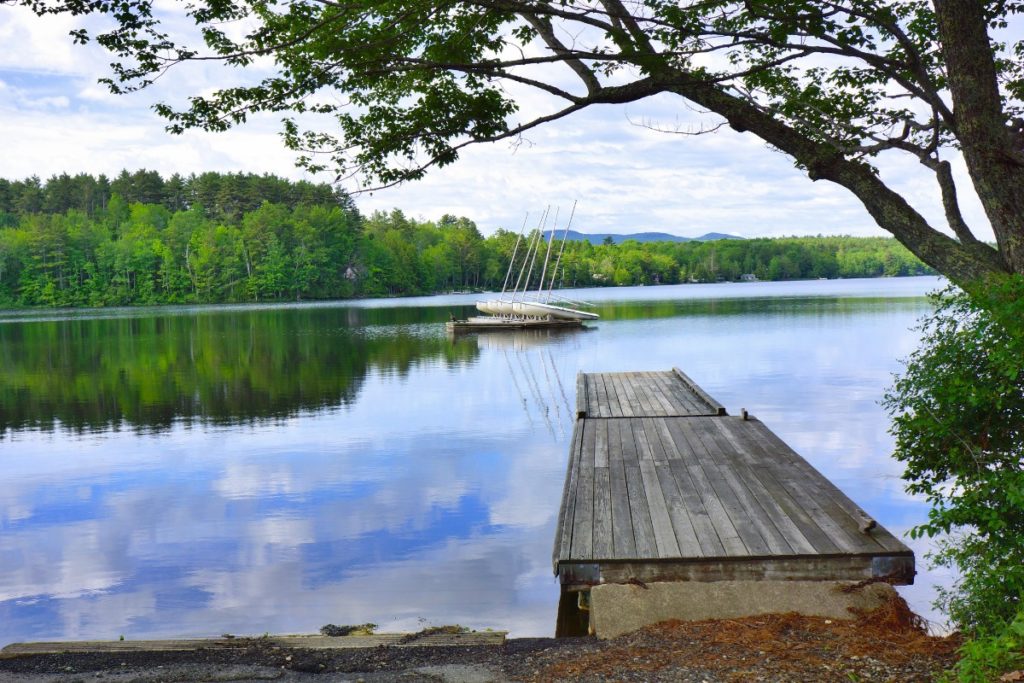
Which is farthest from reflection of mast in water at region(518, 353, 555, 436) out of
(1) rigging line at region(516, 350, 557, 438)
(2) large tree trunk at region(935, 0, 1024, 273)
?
(2) large tree trunk at region(935, 0, 1024, 273)

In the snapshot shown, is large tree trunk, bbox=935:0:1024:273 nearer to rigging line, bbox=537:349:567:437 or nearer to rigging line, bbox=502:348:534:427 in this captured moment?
rigging line, bbox=537:349:567:437

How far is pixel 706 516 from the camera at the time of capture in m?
6.36

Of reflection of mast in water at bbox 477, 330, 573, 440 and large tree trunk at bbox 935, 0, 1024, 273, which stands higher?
large tree trunk at bbox 935, 0, 1024, 273

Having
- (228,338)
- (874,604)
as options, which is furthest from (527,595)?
(228,338)

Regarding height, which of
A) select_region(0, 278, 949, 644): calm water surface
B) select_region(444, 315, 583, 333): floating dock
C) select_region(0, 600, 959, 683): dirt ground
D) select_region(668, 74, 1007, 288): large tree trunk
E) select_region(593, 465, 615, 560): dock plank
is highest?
select_region(668, 74, 1007, 288): large tree trunk

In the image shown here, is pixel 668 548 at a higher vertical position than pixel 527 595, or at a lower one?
higher

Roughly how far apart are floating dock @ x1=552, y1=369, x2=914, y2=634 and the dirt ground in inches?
17.3

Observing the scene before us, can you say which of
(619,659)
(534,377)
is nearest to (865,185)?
(619,659)

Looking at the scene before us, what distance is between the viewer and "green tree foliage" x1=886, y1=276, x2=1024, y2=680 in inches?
165

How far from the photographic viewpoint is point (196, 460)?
12.9 meters

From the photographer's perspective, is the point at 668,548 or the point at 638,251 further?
the point at 638,251

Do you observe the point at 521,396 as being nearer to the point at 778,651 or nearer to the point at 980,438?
the point at 980,438

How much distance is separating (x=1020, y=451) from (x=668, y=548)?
2.08 meters

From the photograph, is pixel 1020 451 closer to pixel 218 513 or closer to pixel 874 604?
pixel 874 604
